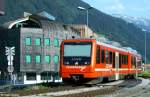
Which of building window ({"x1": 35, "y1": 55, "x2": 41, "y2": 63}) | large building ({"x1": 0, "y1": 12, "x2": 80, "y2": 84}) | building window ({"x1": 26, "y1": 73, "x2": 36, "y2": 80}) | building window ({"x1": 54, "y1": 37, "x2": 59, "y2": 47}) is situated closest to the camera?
large building ({"x1": 0, "y1": 12, "x2": 80, "y2": 84})

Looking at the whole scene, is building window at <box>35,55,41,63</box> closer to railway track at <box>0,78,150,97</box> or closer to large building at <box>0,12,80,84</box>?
large building at <box>0,12,80,84</box>

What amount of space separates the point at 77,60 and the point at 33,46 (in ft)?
237

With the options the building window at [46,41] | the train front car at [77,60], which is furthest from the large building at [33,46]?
the train front car at [77,60]

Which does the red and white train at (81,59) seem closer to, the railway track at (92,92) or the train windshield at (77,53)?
the train windshield at (77,53)

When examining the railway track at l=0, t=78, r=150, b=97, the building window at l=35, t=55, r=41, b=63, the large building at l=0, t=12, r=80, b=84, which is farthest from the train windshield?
the building window at l=35, t=55, r=41, b=63

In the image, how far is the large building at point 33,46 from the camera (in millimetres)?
105875

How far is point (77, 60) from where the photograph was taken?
1446 inches

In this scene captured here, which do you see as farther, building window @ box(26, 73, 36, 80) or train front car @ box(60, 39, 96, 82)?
building window @ box(26, 73, 36, 80)

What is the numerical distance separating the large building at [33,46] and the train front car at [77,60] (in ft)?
216

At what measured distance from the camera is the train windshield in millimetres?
36750

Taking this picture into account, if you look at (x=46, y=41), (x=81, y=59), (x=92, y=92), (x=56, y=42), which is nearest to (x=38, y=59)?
(x=46, y=41)

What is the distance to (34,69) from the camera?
108 meters

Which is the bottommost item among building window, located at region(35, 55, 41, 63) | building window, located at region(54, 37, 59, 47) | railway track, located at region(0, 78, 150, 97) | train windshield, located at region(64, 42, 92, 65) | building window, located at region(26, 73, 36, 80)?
building window, located at region(26, 73, 36, 80)

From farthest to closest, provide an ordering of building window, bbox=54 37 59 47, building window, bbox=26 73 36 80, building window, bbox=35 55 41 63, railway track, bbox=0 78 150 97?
building window, bbox=54 37 59 47 → building window, bbox=35 55 41 63 → building window, bbox=26 73 36 80 → railway track, bbox=0 78 150 97
